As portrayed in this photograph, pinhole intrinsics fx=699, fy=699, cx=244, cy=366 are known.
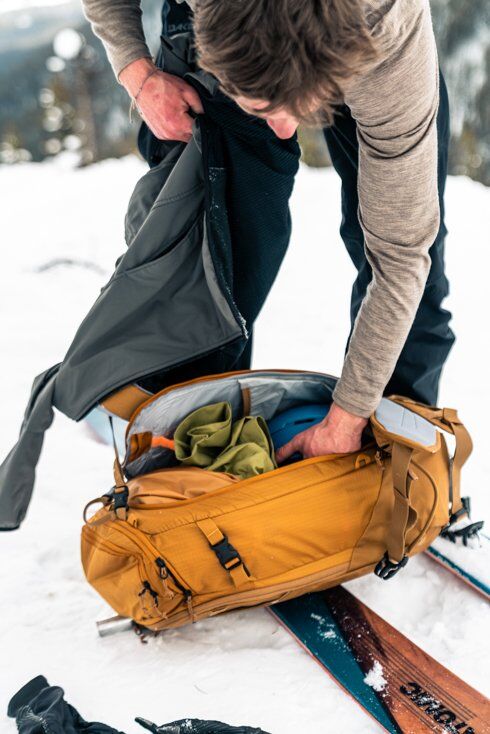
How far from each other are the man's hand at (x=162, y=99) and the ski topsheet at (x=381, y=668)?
1.22 meters

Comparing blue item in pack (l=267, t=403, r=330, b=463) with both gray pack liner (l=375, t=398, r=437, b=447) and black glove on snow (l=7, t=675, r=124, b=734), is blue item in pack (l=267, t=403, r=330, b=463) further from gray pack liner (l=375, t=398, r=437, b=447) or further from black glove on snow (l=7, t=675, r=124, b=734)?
black glove on snow (l=7, t=675, r=124, b=734)

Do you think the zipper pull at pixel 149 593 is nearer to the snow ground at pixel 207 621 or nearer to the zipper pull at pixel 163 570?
the zipper pull at pixel 163 570

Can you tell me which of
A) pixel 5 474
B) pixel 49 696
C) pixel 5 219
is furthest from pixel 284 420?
pixel 5 219

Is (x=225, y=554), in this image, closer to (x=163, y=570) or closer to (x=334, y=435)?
(x=163, y=570)

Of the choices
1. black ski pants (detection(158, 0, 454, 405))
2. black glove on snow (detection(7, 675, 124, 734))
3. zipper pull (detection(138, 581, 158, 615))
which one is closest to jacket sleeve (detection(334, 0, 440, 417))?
black ski pants (detection(158, 0, 454, 405))

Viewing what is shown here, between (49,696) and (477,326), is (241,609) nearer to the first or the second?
(49,696)

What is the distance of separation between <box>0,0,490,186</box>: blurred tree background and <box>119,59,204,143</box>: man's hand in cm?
896

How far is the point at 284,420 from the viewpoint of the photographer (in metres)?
1.86

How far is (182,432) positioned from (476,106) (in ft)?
120

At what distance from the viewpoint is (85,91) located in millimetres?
19375

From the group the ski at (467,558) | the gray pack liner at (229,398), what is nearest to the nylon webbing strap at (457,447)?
the ski at (467,558)

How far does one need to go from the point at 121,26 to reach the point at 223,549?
49.7 inches

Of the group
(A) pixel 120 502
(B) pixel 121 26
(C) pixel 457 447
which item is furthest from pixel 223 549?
(B) pixel 121 26

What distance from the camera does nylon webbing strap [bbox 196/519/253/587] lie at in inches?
59.5
